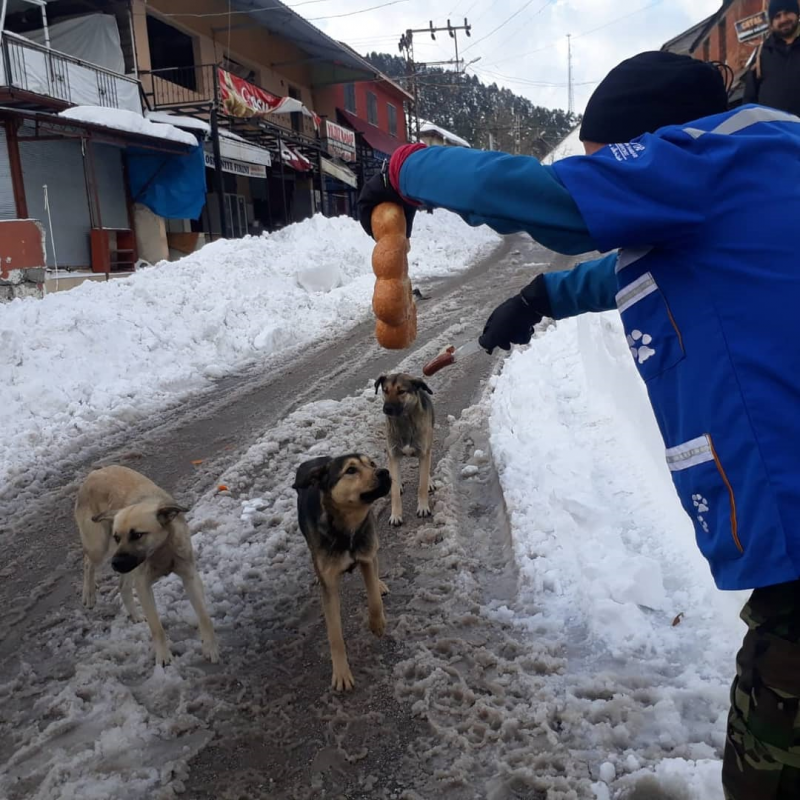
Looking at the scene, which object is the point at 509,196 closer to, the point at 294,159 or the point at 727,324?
the point at 727,324

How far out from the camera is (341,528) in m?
3.73

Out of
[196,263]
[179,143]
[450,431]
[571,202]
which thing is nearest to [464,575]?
[450,431]

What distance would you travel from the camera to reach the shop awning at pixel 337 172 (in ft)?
89.4

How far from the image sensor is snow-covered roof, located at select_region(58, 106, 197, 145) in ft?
49.4

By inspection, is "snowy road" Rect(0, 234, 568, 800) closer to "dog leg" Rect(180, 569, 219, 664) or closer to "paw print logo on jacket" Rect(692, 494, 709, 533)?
"dog leg" Rect(180, 569, 219, 664)

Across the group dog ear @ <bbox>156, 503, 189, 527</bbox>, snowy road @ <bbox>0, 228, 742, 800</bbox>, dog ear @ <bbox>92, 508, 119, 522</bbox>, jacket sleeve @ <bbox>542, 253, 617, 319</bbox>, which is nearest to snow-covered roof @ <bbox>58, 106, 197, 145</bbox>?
snowy road @ <bbox>0, 228, 742, 800</bbox>

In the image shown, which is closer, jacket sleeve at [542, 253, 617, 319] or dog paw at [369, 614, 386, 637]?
jacket sleeve at [542, 253, 617, 319]

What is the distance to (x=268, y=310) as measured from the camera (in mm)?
12594

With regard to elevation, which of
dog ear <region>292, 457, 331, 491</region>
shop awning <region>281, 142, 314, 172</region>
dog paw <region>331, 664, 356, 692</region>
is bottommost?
dog paw <region>331, 664, 356, 692</region>

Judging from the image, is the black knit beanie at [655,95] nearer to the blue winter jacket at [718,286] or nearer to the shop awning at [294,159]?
the blue winter jacket at [718,286]

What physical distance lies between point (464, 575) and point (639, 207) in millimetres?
3313

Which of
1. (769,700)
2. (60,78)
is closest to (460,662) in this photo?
(769,700)

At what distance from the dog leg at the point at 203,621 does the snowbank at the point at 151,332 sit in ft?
10.9

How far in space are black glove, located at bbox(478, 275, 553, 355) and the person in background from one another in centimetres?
346
